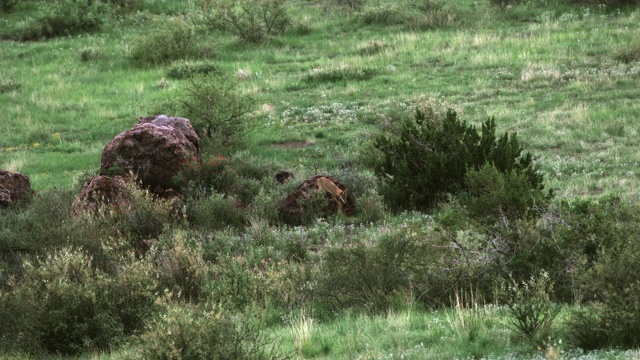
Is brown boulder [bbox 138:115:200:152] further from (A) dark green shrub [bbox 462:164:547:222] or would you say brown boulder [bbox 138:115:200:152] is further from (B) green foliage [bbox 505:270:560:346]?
(B) green foliage [bbox 505:270:560:346]

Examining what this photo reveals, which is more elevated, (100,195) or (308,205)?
(100,195)

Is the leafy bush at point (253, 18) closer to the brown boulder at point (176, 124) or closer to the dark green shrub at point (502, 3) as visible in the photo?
the dark green shrub at point (502, 3)

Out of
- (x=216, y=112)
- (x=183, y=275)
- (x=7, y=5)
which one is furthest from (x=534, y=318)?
(x=7, y=5)

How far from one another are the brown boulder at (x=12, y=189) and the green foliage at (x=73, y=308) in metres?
5.75

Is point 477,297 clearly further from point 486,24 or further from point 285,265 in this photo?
point 486,24

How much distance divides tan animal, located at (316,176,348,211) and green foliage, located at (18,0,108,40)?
17.9 metres

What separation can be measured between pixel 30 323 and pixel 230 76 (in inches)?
599

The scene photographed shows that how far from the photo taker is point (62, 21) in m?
29.0

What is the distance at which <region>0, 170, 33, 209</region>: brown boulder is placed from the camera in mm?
13992

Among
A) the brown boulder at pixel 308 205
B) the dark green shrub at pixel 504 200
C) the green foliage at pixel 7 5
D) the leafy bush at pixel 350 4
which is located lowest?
the brown boulder at pixel 308 205

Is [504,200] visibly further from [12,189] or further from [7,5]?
[7,5]

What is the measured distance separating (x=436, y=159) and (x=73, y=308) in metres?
7.05

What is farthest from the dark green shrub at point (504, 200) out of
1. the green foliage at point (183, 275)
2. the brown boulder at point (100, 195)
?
the brown boulder at point (100, 195)

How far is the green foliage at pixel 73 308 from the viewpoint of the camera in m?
7.86
